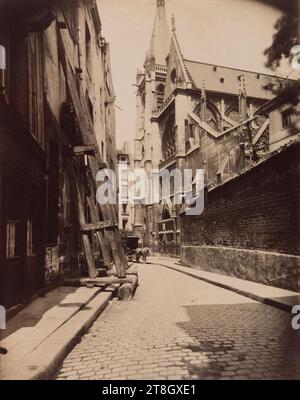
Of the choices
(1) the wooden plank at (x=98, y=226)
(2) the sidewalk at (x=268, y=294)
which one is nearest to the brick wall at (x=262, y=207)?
(2) the sidewalk at (x=268, y=294)

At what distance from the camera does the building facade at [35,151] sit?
181 inches

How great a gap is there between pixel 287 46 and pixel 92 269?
247 inches

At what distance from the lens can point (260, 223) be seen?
9914 millimetres

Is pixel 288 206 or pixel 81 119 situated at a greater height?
pixel 81 119

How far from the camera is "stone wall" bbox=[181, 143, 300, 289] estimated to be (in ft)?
26.9

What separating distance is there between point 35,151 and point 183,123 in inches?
1045

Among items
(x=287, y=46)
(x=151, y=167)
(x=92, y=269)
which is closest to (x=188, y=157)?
(x=151, y=167)

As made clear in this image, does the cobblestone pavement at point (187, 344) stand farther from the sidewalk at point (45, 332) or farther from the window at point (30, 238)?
the window at point (30, 238)

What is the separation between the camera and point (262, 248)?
9.71 m

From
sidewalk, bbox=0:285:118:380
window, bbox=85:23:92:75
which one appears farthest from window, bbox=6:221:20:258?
window, bbox=85:23:92:75

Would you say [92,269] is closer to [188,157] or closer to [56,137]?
[56,137]

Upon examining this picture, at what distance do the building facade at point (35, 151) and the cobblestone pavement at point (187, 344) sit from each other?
1.55 meters

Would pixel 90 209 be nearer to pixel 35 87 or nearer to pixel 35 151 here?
pixel 35 151

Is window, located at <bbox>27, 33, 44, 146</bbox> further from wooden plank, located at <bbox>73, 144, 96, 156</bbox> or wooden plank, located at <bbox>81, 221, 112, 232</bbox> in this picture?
wooden plank, located at <bbox>81, 221, 112, 232</bbox>
